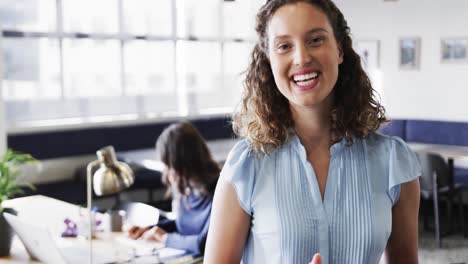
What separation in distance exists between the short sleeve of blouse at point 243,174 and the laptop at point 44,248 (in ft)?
4.37

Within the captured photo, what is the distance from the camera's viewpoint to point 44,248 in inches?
109

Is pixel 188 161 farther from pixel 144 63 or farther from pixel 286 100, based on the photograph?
pixel 144 63

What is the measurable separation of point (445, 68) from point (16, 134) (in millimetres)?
4876

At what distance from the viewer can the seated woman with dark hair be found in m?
3.54

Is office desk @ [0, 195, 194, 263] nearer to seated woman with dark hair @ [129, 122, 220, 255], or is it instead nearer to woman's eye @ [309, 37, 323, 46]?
seated woman with dark hair @ [129, 122, 220, 255]

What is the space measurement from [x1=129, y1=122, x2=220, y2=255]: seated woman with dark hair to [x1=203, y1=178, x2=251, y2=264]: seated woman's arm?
6.52 ft

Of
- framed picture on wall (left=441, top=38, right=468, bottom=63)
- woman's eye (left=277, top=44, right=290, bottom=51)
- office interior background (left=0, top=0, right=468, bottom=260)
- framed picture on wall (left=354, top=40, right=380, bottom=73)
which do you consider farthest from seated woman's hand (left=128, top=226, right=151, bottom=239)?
framed picture on wall (left=354, top=40, right=380, bottom=73)

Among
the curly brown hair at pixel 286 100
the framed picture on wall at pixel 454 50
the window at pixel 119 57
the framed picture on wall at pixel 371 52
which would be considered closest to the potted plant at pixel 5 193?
the curly brown hair at pixel 286 100

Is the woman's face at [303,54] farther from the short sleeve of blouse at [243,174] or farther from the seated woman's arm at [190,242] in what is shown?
the seated woman's arm at [190,242]

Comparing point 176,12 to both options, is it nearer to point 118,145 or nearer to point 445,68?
point 118,145

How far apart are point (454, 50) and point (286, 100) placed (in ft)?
21.0

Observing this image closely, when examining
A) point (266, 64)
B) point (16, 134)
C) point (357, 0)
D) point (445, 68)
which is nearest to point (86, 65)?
point (16, 134)

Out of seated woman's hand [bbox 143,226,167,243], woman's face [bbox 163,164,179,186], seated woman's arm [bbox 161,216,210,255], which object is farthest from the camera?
woman's face [bbox 163,164,179,186]

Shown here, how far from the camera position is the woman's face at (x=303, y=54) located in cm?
142
